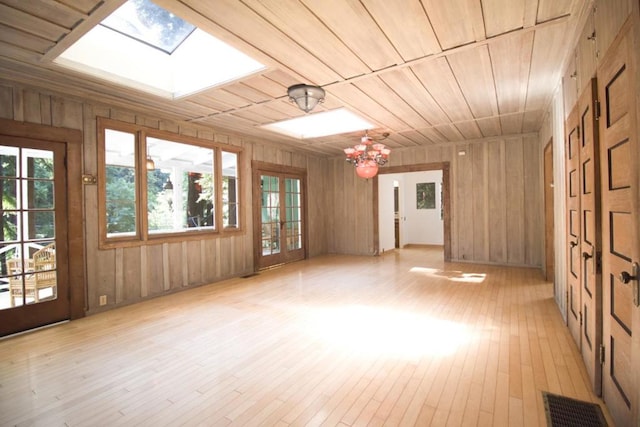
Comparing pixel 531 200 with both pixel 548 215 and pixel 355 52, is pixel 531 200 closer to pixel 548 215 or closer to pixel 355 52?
pixel 548 215

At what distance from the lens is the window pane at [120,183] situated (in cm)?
429

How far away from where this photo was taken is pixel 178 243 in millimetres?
5016

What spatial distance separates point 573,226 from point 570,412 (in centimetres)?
169

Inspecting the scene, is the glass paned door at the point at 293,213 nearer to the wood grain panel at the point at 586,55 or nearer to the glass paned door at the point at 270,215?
the glass paned door at the point at 270,215

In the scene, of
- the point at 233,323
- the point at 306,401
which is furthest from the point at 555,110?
the point at 233,323

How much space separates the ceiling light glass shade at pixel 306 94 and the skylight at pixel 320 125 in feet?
5.25

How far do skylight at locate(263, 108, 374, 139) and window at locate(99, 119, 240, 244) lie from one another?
1147mm

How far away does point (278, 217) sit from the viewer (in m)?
7.21

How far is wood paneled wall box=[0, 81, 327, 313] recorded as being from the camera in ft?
11.9

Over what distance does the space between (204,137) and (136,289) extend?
2705 millimetres

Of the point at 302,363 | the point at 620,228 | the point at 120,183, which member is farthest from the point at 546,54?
the point at 120,183

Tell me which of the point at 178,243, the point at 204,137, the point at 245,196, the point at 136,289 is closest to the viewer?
the point at 136,289

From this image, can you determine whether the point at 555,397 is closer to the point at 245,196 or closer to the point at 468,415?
the point at 468,415

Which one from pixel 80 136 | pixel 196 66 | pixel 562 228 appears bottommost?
pixel 562 228
